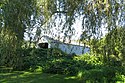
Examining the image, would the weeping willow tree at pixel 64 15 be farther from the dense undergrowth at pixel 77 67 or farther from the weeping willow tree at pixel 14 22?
the dense undergrowth at pixel 77 67

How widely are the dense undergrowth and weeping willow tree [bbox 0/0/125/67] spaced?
1123 millimetres

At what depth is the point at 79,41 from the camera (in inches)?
276

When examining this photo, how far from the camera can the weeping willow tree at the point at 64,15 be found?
6.41m

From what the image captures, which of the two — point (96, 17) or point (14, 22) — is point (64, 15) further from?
point (14, 22)

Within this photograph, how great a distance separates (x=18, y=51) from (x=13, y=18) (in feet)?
5.34

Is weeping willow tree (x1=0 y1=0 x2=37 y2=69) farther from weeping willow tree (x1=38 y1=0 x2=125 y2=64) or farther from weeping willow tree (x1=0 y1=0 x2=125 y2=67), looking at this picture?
weeping willow tree (x1=38 y1=0 x2=125 y2=64)

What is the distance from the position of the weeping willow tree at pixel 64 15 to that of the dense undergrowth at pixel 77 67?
112 centimetres

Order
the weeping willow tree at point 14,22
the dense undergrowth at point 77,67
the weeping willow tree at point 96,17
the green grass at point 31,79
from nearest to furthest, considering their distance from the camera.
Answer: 1. the weeping willow tree at point 96,17
2. the weeping willow tree at point 14,22
3. the dense undergrowth at point 77,67
4. the green grass at point 31,79

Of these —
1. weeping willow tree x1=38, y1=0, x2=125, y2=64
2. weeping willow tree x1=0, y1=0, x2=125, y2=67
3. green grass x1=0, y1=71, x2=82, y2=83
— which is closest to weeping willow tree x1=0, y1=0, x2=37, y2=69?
weeping willow tree x1=0, y1=0, x2=125, y2=67

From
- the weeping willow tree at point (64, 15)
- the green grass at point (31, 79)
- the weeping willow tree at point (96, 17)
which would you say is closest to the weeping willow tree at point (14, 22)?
the weeping willow tree at point (64, 15)

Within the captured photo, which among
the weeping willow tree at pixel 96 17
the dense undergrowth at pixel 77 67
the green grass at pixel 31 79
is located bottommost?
the green grass at pixel 31 79

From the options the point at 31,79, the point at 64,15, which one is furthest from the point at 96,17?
the point at 31,79

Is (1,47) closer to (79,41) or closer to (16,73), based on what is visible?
(79,41)

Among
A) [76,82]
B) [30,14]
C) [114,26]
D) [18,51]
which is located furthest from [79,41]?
[76,82]
